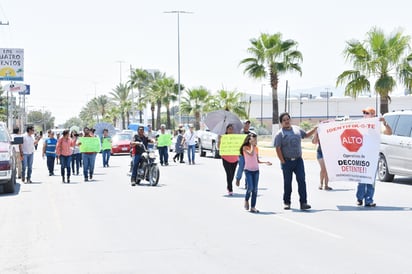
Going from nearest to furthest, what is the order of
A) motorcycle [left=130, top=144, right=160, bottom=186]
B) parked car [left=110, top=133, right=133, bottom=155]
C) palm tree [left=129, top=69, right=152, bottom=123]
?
motorcycle [left=130, top=144, right=160, bottom=186] → parked car [left=110, top=133, right=133, bottom=155] → palm tree [left=129, top=69, right=152, bottom=123]

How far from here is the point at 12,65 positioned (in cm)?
5591

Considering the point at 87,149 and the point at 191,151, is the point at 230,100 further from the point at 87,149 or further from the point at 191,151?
the point at 87,149

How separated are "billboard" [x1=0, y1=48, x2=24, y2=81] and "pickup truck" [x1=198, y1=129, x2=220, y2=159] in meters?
21.1

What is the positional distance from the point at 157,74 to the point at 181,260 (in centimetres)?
8758

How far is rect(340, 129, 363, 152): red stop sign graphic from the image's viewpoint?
1460 cm

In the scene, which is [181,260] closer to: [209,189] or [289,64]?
[209,189]

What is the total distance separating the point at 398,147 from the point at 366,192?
5230 millimetres

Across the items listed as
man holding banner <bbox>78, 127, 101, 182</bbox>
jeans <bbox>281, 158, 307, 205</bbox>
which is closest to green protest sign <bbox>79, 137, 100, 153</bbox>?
man holding banner <bbox>78, 127, 101, 182</bbox>

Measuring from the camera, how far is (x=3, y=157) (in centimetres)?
1838

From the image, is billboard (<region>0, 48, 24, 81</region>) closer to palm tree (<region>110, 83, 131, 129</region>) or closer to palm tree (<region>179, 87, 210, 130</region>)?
palm tree (<region>179, 87, 210, 130</region>)

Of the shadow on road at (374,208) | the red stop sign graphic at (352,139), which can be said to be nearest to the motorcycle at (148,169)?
the red stop sign graphic at (352,139)

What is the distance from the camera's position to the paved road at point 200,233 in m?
8.39

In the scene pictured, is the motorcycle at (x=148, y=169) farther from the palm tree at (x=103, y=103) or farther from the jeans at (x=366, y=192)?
the palm tree at (x=103, y=103)

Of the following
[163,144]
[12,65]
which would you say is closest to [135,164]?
[163,144]
